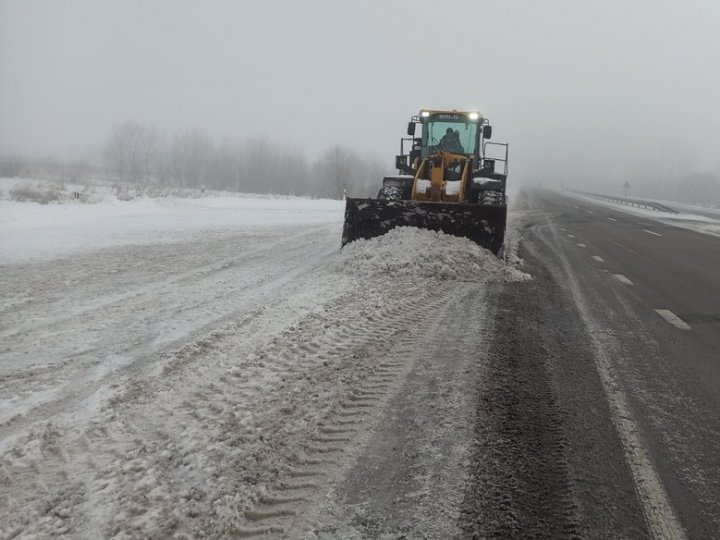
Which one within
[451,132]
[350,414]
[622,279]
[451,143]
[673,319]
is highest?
[451,132]

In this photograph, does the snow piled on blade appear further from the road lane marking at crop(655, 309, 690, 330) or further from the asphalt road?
the road lane marking at crop(655, 309, 690, 330)

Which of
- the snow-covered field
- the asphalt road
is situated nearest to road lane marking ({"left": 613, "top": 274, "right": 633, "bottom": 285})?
the asphalt road

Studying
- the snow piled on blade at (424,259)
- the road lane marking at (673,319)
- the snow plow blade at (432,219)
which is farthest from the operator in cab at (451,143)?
the road lane marking at (673,319)

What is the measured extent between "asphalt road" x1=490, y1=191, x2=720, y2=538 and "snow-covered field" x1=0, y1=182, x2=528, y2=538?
90cm

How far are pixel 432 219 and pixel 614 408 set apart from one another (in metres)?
5.78

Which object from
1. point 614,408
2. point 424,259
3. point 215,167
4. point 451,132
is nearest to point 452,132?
point 451,132

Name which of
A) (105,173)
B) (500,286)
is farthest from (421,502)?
(105,173)

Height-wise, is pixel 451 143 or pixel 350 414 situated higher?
pixel 451 143

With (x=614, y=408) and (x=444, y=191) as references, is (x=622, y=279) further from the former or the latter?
(x=614, y=408)

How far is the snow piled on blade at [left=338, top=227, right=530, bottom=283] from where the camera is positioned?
7.19 metres

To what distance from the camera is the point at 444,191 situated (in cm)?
1008

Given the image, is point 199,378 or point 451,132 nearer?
point 199,378

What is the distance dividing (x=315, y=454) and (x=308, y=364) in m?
1.18

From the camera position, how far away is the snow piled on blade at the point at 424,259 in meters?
7.19
